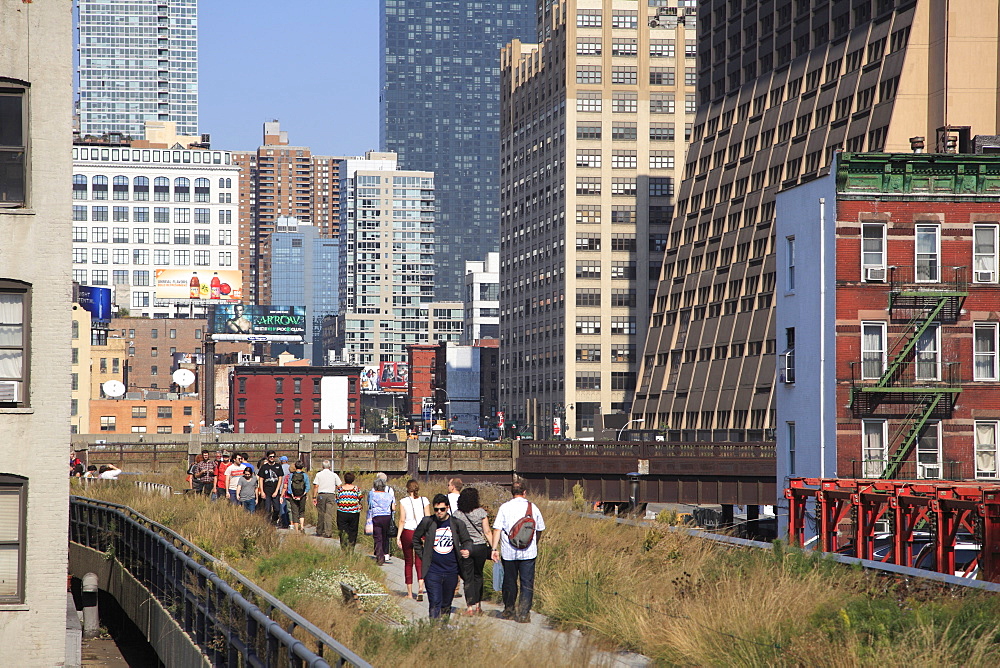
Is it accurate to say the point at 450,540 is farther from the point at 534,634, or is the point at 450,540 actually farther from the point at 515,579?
the point at 534,634

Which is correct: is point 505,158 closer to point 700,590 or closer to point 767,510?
point 767,510

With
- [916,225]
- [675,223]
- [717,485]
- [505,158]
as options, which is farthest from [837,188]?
[505,158]

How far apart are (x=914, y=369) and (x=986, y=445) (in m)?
3.43

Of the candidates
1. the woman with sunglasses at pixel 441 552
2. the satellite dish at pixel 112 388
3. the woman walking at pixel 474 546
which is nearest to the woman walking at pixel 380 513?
the woman walking at pixel 474 546

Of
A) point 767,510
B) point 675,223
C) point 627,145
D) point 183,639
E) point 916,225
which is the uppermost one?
point 627,145

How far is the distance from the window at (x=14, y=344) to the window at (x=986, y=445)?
31.5 metres

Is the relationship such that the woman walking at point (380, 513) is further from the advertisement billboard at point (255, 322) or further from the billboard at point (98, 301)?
the advertisement billboard at point (255, 322)

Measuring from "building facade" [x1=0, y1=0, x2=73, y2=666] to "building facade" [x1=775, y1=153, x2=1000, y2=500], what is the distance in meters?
28.2

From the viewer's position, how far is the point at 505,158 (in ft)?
623

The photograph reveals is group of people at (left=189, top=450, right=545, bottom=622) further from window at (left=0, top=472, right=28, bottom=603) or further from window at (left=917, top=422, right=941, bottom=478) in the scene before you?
window at (left=917, top=422, right=941, bottom=478)

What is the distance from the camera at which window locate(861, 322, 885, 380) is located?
42875 millimetres

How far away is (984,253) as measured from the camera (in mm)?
42562

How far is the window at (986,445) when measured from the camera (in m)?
42.6

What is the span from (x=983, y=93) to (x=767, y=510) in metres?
33.7
